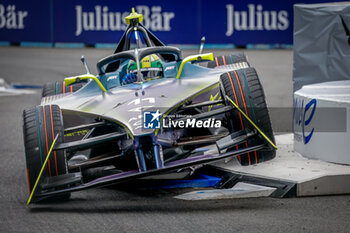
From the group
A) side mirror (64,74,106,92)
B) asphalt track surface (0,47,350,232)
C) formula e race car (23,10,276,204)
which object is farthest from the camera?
side mirror (64,74,106,92)

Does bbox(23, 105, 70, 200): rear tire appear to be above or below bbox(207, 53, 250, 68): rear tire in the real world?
below

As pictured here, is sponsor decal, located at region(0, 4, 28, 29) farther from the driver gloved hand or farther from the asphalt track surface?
the asphalt track surface

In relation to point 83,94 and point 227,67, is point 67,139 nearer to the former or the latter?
point 83,94

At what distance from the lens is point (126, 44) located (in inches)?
368

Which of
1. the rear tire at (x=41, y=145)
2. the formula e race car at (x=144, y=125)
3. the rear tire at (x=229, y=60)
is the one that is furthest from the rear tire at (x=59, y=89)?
the rear tire at (x=41, y=145)

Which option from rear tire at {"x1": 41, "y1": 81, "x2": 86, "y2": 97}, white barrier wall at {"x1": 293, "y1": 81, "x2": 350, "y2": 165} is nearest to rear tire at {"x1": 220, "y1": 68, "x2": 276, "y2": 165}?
white barrier wall at {"x1": 293, "y1": 81, "x2": 350, "y2": 165}

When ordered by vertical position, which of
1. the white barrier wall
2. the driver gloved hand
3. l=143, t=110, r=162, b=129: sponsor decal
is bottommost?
the white barrier wall

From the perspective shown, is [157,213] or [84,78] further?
[84,78]

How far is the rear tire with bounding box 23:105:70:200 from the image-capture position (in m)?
6.43

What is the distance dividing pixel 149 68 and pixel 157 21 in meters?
15.4

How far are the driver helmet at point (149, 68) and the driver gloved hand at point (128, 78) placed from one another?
8 cm

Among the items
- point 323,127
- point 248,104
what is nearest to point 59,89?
point 248,104

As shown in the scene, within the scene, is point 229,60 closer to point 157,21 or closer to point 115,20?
point 157,21

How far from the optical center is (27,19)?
2447 centimetres
